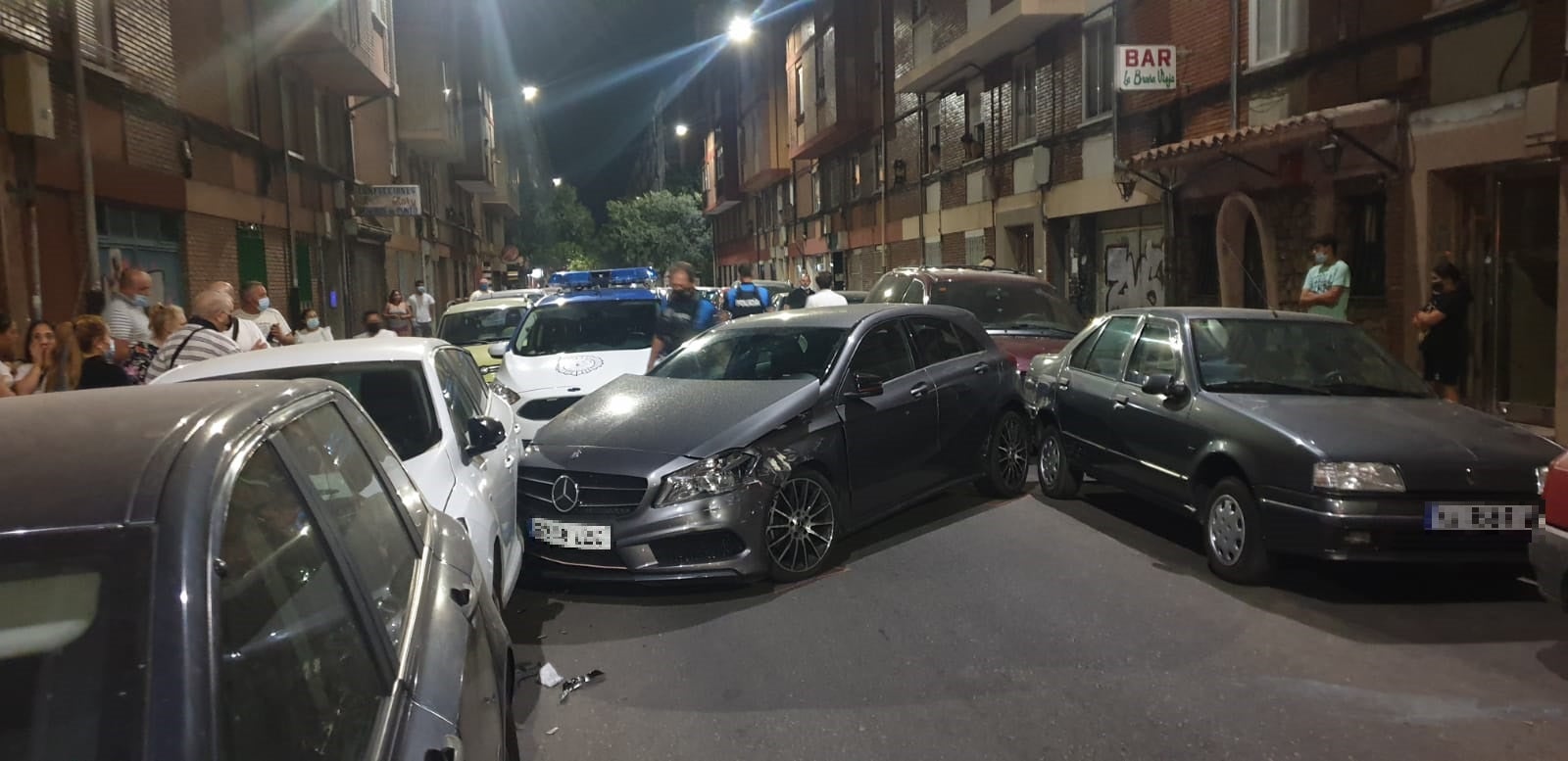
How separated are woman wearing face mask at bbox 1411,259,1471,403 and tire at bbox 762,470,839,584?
21.7ft

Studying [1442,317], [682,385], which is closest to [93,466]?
[682,385]

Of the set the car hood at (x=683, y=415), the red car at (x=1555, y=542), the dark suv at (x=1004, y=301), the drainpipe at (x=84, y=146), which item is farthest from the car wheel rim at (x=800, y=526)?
the drainpipe at (x=84, y=146)

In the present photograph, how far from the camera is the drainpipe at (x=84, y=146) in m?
11.1

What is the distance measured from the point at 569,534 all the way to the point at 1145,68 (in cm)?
1231

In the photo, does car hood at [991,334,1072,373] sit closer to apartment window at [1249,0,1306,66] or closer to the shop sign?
apartment window at [1249,0,1306,66]

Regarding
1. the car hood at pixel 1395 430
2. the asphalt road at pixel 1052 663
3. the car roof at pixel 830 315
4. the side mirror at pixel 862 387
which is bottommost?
the asphalt road at pixel 1052 663

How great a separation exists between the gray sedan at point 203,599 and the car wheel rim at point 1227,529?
15.4 ft

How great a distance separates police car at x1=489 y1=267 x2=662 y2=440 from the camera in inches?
400

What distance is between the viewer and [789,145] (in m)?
40.8

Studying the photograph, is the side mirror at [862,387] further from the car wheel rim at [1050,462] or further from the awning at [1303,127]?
the awning at [1303,127]

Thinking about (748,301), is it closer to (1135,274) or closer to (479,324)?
(479,324)

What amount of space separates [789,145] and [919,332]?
33.6 m

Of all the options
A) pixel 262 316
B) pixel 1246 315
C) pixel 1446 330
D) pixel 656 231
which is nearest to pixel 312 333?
pixel 262 316

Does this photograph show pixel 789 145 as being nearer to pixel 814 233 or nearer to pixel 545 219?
pixel 814 233
